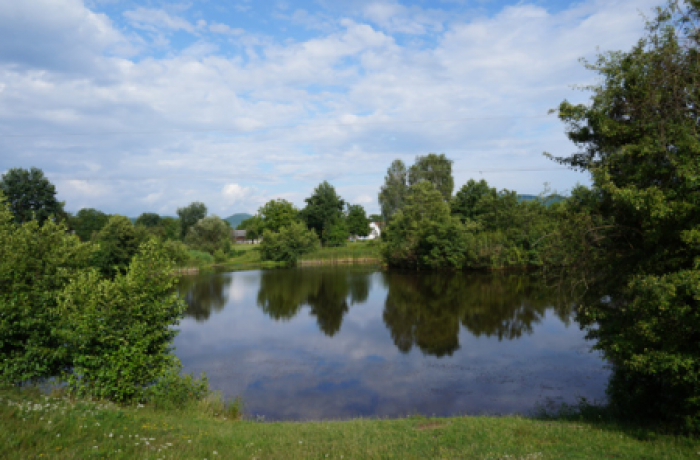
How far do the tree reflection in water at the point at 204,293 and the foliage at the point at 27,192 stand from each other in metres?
14.5

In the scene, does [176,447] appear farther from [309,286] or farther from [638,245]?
[309,286]

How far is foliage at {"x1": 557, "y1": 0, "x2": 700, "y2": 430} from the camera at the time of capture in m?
8.24

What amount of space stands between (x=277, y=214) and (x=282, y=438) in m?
79.5

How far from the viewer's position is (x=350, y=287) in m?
43.3

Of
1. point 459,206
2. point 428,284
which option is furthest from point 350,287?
point 459,206

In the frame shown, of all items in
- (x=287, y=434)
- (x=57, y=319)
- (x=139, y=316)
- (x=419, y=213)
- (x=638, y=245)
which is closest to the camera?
(x=287, y=434)

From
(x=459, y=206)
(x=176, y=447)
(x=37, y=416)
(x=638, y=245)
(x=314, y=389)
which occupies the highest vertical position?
(x=459, y=206)

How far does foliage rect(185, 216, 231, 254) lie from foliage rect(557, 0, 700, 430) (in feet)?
226

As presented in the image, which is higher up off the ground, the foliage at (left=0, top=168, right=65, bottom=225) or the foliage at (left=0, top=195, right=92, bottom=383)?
the foliage at (left=0, top=168, right=65, bottom=225)

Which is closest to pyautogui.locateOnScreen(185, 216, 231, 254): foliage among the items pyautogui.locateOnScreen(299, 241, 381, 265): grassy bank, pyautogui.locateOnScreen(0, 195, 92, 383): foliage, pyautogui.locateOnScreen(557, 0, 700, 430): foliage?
pyautogui.locateOnScreen(299, 241, 381, 265): grassy bank

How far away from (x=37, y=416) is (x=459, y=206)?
213ft

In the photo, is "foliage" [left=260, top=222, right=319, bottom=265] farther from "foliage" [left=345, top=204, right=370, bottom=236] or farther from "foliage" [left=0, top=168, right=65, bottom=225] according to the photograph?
"foliage" [left=0, top=168, right=65, bottom=225]

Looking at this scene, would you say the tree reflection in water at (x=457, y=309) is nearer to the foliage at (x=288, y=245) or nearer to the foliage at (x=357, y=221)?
the foliage at (x=288, y=245)

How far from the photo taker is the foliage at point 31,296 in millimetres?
11977
